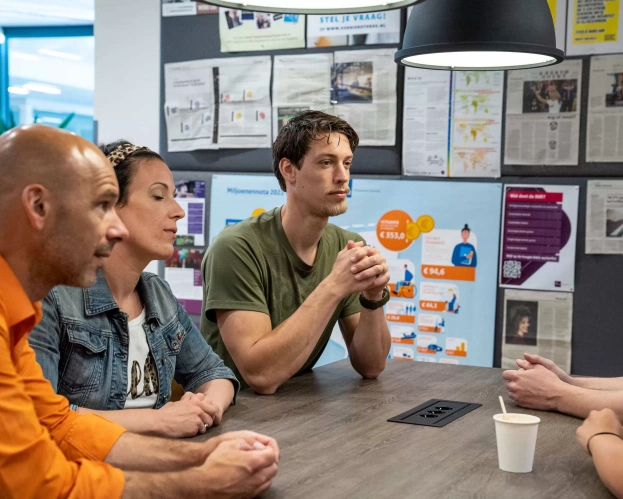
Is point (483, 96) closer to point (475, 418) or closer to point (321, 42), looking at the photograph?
point (321, 42)

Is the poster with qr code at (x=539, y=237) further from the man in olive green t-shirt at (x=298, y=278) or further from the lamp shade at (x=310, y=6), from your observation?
the lamp shade at (x=310, y=6)

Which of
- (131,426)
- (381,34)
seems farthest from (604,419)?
(381,34)

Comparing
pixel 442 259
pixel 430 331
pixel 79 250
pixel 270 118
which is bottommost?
pixel 430 331

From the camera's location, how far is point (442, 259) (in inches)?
126

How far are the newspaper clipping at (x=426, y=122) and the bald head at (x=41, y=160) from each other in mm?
2175

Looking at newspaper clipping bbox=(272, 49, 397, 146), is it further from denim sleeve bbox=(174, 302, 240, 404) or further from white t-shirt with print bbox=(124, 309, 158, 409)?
white t-shirt with print bbox=(124, 309, 158, 409)

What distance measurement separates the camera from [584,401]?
1870 millimetres

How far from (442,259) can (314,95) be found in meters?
0.86

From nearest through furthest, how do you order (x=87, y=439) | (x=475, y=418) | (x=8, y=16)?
(x=87, y=439) → (x=475, y=418) → (x=8, y=16)

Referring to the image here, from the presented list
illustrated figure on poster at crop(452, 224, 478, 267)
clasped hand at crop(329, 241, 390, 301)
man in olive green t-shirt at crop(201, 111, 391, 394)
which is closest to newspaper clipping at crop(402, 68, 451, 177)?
illustrated figure on poster at crop(452, 224, 478, 267)

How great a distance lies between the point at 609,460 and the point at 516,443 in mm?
153

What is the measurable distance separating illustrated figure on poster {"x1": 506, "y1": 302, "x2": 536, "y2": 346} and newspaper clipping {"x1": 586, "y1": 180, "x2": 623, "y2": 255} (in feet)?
1.05

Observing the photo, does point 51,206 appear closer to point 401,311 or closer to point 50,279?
point 50,279

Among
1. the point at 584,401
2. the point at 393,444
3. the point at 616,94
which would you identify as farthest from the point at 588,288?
the point at 393,444
